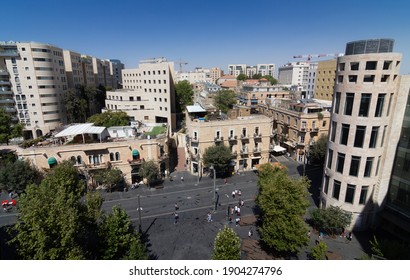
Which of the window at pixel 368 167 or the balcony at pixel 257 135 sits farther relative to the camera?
the balcony at pixel 257 135

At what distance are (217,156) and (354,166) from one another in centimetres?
2028

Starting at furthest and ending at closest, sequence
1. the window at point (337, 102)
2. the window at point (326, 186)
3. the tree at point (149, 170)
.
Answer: the tree at point (149, 170) < the window at point (326, 186) < the window at point (337, 102)

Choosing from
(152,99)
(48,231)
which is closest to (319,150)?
(48,231)

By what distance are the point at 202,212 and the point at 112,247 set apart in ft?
49.3

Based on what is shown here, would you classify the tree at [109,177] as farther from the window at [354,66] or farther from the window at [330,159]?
the window at [354,66]

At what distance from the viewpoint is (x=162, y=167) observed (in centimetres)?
4334

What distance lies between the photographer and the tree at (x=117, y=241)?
19.2 metres

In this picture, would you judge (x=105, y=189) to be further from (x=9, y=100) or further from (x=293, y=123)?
(x=9, y=100)

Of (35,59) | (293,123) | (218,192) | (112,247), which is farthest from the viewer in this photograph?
(35,59)

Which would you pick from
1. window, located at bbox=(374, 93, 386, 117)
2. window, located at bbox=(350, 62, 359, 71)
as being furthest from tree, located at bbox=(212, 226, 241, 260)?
window, located at bbox=(350, 62, 359, 71)

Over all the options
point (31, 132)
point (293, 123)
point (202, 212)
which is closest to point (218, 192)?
point (202, 212)

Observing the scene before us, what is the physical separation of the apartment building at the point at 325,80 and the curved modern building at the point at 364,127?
202 feet

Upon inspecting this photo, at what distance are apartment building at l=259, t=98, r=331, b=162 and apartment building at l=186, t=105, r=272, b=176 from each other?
719 centimetres

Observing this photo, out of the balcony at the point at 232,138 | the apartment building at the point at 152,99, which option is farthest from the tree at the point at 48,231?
the apartment building at the point at 152,99
